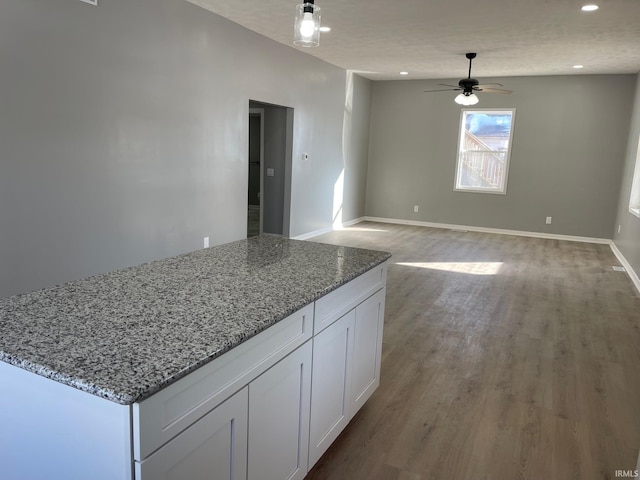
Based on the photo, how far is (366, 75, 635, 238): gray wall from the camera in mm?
7637

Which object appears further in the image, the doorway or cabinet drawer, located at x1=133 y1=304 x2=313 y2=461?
the doorway

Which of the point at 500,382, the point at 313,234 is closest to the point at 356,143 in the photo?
the point at 313,234

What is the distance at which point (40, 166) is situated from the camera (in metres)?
3.29

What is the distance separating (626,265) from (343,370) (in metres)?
5.61

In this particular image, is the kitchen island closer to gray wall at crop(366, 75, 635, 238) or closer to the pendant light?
the pendant light

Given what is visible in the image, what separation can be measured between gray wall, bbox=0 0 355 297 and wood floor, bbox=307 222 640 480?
2.27 m

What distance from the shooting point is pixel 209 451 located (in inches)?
48.5

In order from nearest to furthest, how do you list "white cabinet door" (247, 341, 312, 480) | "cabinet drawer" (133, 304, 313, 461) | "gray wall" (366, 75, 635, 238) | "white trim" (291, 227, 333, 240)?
"cabinet drawer" (133, 304, 313, 461) → "white cabinet door" (247, 341, 312, 480) → "white trim" (291, 227, 333, 240) → "gray wall" (366, 75, 635, 238)

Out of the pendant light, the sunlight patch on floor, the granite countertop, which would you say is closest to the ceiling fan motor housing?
the sunlight patch on floor

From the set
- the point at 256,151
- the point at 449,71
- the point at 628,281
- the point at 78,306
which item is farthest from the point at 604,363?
the point at 256,151

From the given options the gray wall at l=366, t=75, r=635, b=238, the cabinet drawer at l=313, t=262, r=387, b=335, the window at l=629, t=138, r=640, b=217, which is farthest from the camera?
the gray wall at l=366, t=75, r=635, b=238

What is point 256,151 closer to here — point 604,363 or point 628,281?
point 628,281

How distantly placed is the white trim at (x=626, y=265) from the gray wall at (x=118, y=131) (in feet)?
14.8

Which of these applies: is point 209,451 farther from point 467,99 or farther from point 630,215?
point 630,215
